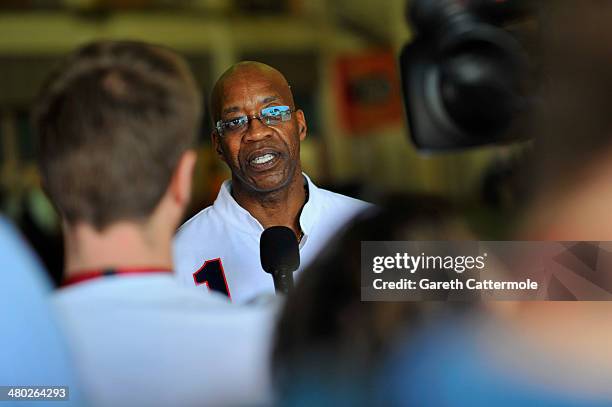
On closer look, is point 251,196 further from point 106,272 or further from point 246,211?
point 106,272

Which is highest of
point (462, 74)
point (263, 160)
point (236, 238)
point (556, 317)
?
point (462, 74)

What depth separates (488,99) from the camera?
1195 millimetres

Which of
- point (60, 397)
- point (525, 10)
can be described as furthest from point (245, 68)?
point (60, 397)

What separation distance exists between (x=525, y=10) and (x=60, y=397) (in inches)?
32.2

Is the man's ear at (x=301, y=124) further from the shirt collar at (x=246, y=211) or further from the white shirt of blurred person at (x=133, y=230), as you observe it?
the white shirt of blurred person at (x=133, y=230)

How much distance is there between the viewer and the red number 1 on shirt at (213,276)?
1.24 meters

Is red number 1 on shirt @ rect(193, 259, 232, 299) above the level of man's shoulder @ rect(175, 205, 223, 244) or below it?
below

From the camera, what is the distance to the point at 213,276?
4.10ft

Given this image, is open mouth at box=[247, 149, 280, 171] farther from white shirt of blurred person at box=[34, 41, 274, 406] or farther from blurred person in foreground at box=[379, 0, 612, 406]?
blurred person in foreground at box=[379, 0, 612, 406]

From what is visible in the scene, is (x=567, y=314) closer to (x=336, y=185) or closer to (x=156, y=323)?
(x=336, y=185)

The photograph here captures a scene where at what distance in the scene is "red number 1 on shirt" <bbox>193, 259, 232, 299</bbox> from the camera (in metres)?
1.24

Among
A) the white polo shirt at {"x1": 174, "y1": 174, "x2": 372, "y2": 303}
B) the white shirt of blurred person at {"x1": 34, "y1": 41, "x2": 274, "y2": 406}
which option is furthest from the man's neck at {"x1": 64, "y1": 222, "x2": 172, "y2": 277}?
the white polo shirt at {"x1": 174, "y1": 174, "x2": 372, "y2": 303}

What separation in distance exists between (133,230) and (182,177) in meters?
0.09

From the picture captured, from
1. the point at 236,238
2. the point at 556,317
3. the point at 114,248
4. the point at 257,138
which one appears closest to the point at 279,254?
the point at 236,238
